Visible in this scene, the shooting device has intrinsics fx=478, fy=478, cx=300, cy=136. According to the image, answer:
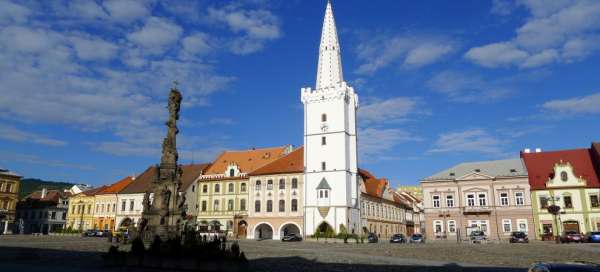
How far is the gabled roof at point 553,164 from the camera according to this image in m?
54.2

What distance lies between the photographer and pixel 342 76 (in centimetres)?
6197

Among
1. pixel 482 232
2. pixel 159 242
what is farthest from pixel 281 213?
pixel 159 242

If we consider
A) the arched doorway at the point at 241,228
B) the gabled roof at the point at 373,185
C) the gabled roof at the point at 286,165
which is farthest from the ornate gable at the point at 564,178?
the arched doorway at the point at 241,228

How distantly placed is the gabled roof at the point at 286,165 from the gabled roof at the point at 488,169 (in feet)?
53.3

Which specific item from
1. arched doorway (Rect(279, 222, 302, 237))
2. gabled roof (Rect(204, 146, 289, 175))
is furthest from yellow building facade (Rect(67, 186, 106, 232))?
arched doorway (Rect(279, 222, 302, 237))

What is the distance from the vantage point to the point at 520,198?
179 ft

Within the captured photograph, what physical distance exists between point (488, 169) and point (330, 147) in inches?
768

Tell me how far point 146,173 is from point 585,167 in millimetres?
60003

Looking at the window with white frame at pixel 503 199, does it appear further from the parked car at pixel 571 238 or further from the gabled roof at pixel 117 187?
the gabled roof at pixel 117 187

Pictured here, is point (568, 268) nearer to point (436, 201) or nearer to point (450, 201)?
point (450, 201)

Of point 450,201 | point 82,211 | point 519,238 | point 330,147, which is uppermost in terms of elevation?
point 330,147

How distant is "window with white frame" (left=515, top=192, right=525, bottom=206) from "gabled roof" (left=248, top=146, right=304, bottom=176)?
25.0 meters

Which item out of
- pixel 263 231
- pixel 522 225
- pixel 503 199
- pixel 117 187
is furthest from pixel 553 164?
pixel 117 187

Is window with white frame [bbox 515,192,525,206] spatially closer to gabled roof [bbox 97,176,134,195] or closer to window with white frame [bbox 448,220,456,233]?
window with white frame [bbox 448,220,456,233]
